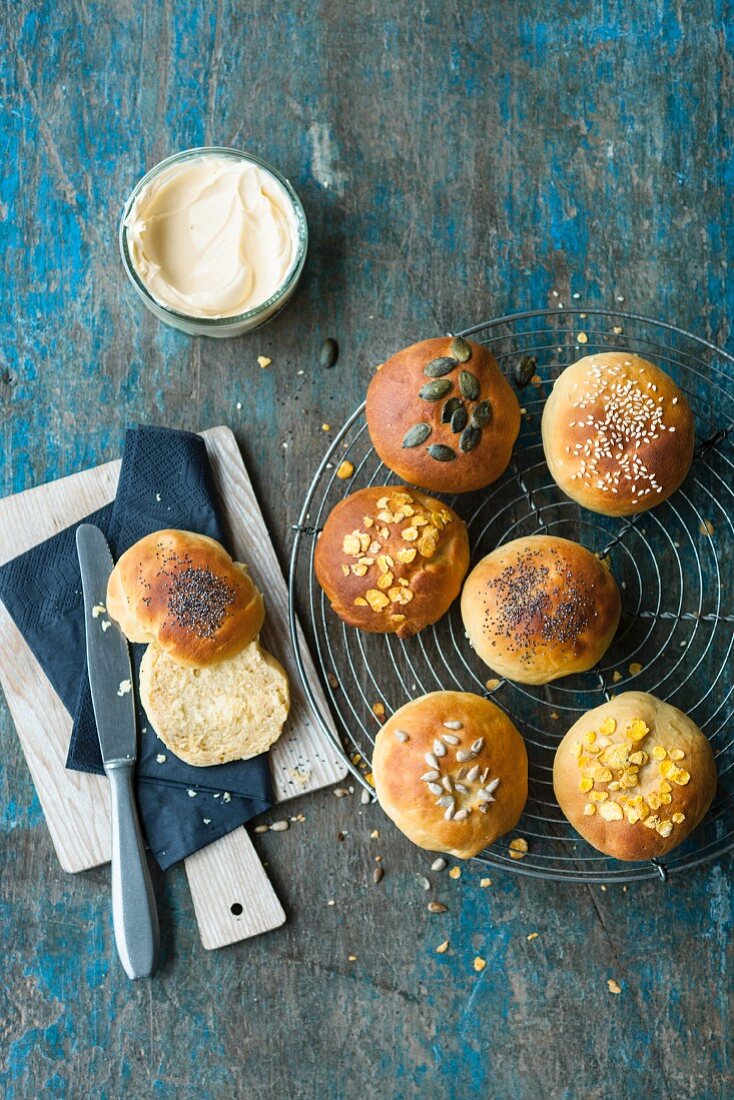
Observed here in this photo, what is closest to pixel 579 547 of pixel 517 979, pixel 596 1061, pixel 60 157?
pixel 517 979

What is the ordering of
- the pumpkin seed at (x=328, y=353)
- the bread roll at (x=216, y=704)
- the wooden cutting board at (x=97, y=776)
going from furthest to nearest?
the pumpkin seed at (x=328, y=353) < the wooden cutting board at (x=97, y=776) < the bread roll at (x=216, y=704)

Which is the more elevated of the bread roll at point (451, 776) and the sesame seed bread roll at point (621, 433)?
the sesame seed bread roll at point (621, 433)

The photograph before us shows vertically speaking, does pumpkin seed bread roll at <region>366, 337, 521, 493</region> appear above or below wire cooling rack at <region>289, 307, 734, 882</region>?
above

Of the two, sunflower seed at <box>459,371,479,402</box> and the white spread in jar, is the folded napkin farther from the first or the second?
sunflower seed at <box>459,371,479,402</box>

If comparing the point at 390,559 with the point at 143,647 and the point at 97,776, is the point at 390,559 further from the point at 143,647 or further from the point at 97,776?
the point at 97,776

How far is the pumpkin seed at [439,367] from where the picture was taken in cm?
249

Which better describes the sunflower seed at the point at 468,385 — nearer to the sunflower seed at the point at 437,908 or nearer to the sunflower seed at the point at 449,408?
the sunflower seed at the point at 449,408

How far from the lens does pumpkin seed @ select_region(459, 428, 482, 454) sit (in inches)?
98.2

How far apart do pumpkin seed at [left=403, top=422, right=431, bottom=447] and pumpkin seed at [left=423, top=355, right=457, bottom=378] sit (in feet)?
0.43

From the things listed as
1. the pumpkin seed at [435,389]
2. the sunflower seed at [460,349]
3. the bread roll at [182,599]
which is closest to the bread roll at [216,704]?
the bread roll at [182,599]

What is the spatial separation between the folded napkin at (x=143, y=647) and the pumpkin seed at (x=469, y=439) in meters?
0.74

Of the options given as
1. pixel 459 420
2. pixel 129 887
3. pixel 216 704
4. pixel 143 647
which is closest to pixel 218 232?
pixel 459 420

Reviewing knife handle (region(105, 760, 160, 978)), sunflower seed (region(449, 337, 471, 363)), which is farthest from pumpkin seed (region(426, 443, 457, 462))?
knife handle (region(105, 760, 160, 978))

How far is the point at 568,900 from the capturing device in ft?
9.01
